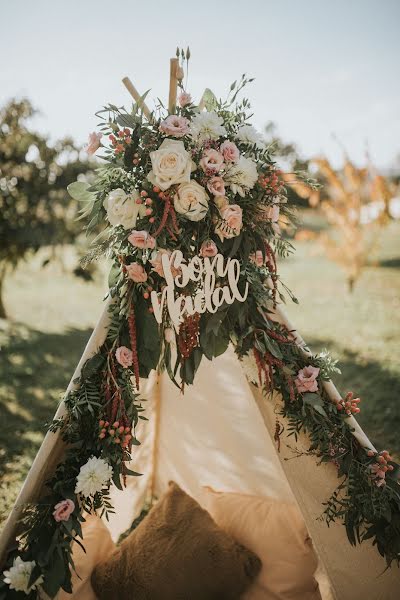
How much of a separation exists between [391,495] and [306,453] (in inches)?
17.6

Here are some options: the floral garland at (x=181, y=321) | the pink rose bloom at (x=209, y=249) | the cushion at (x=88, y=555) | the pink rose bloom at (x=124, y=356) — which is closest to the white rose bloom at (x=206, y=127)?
the floral garland at (x=181, y=321)

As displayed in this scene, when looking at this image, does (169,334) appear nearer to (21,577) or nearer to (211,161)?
(211,161)

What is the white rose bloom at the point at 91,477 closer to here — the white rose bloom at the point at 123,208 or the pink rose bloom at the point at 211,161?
the white rose bloom at the point at 123,208

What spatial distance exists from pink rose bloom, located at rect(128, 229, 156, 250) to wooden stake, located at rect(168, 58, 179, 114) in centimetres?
69

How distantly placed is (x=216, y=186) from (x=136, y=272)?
1.80 ft

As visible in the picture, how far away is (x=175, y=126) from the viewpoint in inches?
75.0

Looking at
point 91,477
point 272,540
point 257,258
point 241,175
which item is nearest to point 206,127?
point 241,175

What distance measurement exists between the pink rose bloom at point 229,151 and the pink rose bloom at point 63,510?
1.75 meters

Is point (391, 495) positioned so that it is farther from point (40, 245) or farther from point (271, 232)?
point (40, 245)

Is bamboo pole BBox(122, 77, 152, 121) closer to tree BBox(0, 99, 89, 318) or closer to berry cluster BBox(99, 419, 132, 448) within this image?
berry cluster BBox(99, 419, 132, 448)

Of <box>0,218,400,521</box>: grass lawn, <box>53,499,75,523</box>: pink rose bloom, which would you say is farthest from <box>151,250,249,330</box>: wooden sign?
<box>53,499,75,523</box>: pink rose bloom

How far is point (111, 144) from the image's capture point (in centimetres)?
195

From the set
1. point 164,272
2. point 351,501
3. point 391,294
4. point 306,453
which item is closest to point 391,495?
point 351,501

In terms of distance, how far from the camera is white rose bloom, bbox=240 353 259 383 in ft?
7.09
